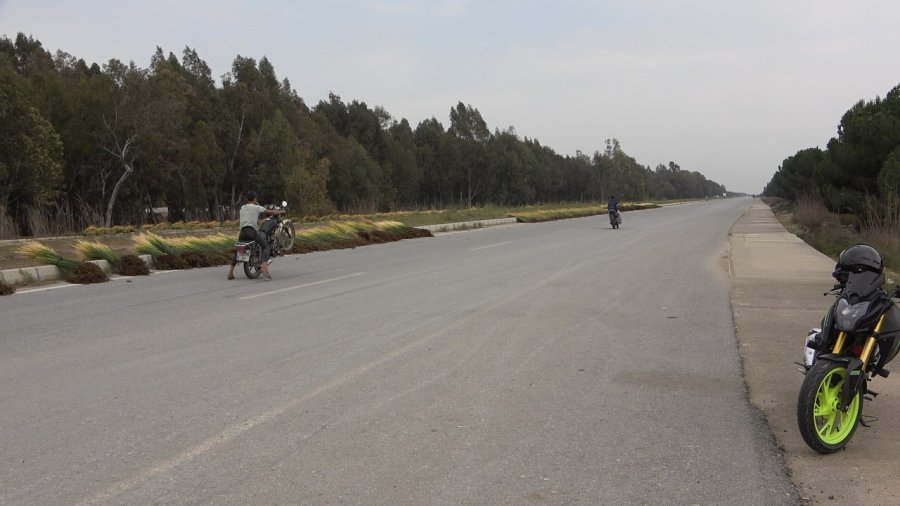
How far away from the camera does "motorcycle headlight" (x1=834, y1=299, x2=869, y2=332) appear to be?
3984mm

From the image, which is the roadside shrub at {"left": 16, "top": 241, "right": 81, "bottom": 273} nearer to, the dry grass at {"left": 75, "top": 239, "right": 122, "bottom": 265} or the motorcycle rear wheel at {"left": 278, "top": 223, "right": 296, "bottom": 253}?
the dry grass at {"left": 75, "top": 239, "right": 122, "bottom": 265}

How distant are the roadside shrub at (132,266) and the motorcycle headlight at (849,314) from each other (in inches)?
498

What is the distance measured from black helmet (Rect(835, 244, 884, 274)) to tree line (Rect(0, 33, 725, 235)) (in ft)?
70.9

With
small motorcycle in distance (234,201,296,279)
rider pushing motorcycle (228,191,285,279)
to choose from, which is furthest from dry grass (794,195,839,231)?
rider pushing motorcycle (228,191,285,279)

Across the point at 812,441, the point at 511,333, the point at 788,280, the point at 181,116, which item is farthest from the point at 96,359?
the point at 181,116

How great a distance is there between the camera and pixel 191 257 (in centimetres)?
1484

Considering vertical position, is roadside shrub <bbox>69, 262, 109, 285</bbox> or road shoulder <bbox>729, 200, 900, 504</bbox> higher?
roadside shrub <bbox>69, 262, 109, 285</bbox>

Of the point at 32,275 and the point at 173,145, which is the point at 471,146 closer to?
the point at 173,145

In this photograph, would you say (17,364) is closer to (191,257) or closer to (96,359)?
(96,359)

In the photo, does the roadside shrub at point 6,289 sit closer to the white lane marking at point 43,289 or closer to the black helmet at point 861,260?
the white lane marking at point 43,289

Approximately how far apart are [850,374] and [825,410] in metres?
0.27

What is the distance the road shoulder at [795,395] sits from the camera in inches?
139

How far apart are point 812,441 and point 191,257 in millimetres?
13683

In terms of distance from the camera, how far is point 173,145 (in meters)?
47.8
